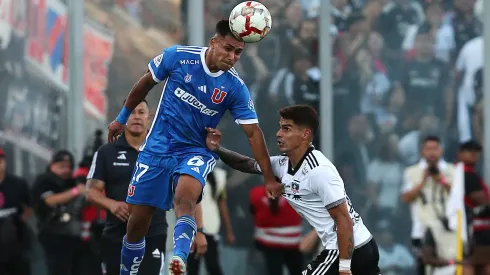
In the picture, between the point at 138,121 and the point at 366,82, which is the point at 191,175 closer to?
the point at 138,121

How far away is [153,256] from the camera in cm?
1018

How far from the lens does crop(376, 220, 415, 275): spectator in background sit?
50.4ft

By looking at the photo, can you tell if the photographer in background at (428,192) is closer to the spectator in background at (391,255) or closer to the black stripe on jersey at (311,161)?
the spectator in background at (391,255)

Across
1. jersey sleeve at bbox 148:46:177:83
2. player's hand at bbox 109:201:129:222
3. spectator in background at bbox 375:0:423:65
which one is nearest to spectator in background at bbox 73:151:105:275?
player's hand at bbox 109:201:129:222

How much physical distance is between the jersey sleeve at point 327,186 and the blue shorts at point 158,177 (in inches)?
34.1

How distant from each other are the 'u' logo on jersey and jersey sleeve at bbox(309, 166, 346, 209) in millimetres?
921

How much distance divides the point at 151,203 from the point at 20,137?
5950 millimetres

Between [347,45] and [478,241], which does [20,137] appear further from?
[478,241]

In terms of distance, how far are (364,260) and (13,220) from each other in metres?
5.69

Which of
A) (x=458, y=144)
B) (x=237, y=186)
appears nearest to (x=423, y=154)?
(x=458, y=144)

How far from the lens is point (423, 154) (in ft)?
46.5

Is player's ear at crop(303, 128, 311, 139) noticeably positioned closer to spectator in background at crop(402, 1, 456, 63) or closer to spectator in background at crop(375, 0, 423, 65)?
spectator in background at crop(375, 0, 423, 65)

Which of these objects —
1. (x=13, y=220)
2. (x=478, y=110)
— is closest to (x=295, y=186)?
(x=13, y=220)

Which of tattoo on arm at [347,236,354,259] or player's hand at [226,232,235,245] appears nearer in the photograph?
tattoo on arm at [347,236,354,259]
